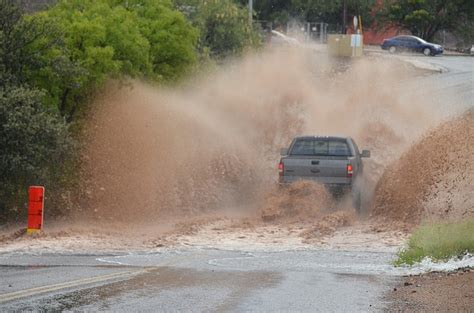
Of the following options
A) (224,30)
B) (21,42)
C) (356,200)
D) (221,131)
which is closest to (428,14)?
(224,30)

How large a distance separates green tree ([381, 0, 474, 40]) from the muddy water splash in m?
44.9

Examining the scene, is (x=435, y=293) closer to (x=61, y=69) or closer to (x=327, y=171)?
(x=327, y=171)

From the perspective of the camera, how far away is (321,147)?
25938 mm

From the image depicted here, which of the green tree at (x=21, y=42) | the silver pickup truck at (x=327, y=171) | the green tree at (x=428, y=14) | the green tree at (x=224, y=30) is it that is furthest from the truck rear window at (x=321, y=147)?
the green tree at (x=428, y=14)

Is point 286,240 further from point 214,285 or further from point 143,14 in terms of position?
point 143,14

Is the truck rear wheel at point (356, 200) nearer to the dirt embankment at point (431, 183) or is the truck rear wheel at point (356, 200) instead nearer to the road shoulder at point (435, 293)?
the dirt embankment at point (431, 183)

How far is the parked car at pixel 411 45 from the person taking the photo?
72812 millimetres

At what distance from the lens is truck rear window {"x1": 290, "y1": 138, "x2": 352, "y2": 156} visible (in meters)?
25.8

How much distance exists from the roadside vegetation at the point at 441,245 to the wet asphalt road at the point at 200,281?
50 cm

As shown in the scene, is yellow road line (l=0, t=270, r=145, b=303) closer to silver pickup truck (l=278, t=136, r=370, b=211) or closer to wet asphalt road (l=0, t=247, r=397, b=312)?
wet asphalt road (l=0, t=247, r=397, b=312)

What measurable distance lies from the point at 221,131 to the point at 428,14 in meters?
55.8

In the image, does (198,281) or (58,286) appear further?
(198,281)

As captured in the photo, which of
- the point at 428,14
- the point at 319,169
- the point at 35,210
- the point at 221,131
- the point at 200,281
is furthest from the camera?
the point at 428,14

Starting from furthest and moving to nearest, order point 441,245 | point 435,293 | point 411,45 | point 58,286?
point 411,45, point 441,245, point 58,286, point 435,293
